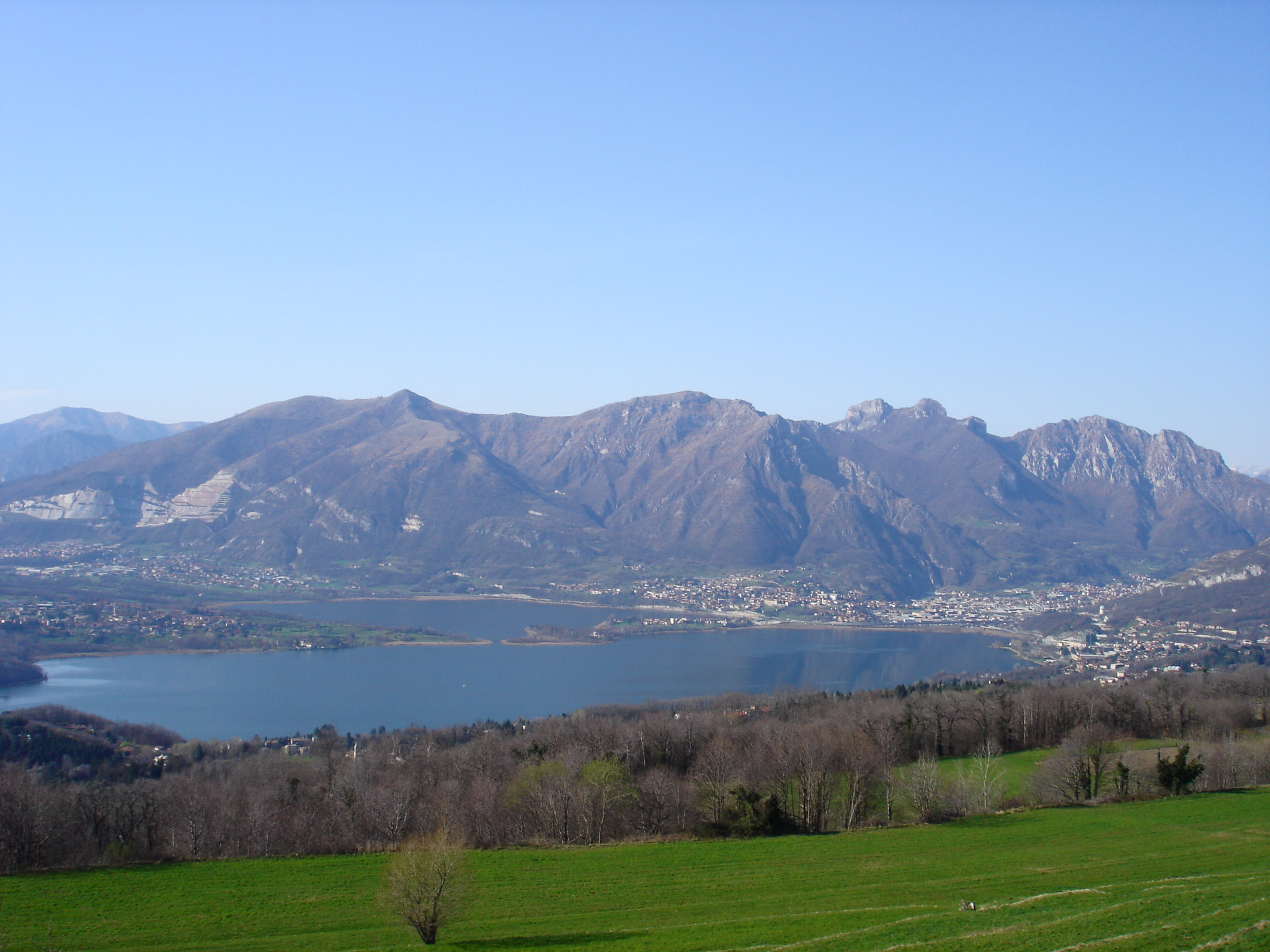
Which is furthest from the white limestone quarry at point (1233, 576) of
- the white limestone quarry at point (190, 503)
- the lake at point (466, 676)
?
the white limestone quarry at point (190, 503)

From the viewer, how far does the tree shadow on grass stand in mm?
14188

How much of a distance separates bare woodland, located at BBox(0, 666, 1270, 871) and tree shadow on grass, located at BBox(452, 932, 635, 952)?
5953 mm

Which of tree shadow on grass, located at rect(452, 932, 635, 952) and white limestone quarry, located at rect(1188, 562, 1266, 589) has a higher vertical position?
white limestone quarry, located at rect(1188, 562, 1266, 589)

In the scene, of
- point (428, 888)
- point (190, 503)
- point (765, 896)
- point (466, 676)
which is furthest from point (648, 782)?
point (190, 503)

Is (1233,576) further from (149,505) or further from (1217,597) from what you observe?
(149,505)

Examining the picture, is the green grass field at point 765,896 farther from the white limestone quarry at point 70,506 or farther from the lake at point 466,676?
the white limestone quarry at point 70,506

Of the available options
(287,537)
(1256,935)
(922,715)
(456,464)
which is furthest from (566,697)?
(456,464)

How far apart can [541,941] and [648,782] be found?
13.1 meters

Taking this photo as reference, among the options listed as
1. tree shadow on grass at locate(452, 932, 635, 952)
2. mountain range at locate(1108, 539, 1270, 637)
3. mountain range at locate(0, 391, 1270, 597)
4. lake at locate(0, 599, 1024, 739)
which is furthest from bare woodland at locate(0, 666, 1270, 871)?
mountain range at locate(0, 391, 1270, 597)

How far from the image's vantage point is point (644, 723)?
3862 centimetres

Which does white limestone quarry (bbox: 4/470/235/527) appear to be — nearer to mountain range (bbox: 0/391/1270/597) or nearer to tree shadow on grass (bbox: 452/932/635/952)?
mountain range (bbox: 0/391/1270/597)

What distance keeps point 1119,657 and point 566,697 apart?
50.4m

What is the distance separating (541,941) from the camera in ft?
47.6

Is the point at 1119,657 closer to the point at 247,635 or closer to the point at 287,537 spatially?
the point at 247,635
